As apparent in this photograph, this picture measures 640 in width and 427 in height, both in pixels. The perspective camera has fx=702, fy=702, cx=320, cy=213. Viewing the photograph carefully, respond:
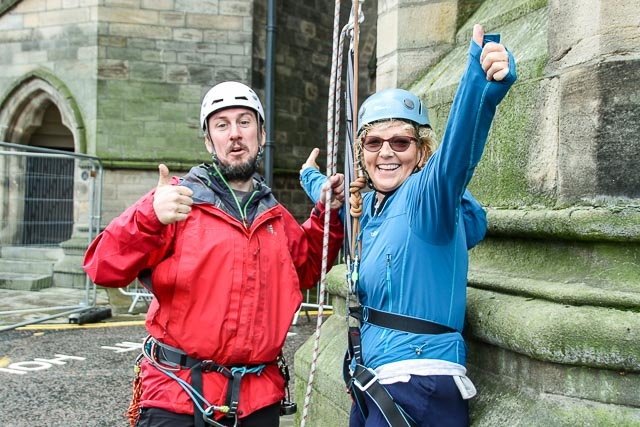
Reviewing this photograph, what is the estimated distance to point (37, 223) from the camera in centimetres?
940

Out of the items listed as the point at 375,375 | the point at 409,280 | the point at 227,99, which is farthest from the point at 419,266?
the point at 227,99

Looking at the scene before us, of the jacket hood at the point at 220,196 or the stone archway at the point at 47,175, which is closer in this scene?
Answer: the jacket hood at the point at 220,196

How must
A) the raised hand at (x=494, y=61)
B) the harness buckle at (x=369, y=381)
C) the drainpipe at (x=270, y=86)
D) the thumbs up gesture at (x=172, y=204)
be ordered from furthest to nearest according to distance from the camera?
1. the drainpipe at (x=270, y=86)
2. the thumbs up gesture at (x=172, y=204)
3. the harness buckle at (x=369, y=381)
4. the raised hand at (x=494, y=61)

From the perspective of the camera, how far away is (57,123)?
45.6 feet

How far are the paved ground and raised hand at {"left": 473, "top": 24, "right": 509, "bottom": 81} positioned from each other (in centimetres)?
256

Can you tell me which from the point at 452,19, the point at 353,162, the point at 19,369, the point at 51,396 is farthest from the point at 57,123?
the point at 353,162

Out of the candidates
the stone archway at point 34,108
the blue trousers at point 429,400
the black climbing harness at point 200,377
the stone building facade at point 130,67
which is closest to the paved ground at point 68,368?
the black climbing harness at point 200,377

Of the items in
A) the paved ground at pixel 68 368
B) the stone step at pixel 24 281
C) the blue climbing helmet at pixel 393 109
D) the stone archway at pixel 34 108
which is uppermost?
the stone archway at pixel 34 108

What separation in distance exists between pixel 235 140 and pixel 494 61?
3.87 ft

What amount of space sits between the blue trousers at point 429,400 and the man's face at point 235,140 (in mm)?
983

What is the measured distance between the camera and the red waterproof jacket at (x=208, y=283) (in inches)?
94.5

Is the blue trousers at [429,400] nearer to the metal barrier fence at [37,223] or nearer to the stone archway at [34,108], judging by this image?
the metal barrier fence at [37,223]

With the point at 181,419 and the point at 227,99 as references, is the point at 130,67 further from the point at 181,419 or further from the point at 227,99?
the point at 181,419

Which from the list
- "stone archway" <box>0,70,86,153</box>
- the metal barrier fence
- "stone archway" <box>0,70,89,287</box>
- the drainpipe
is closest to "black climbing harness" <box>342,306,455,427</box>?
the metal barrier fence
